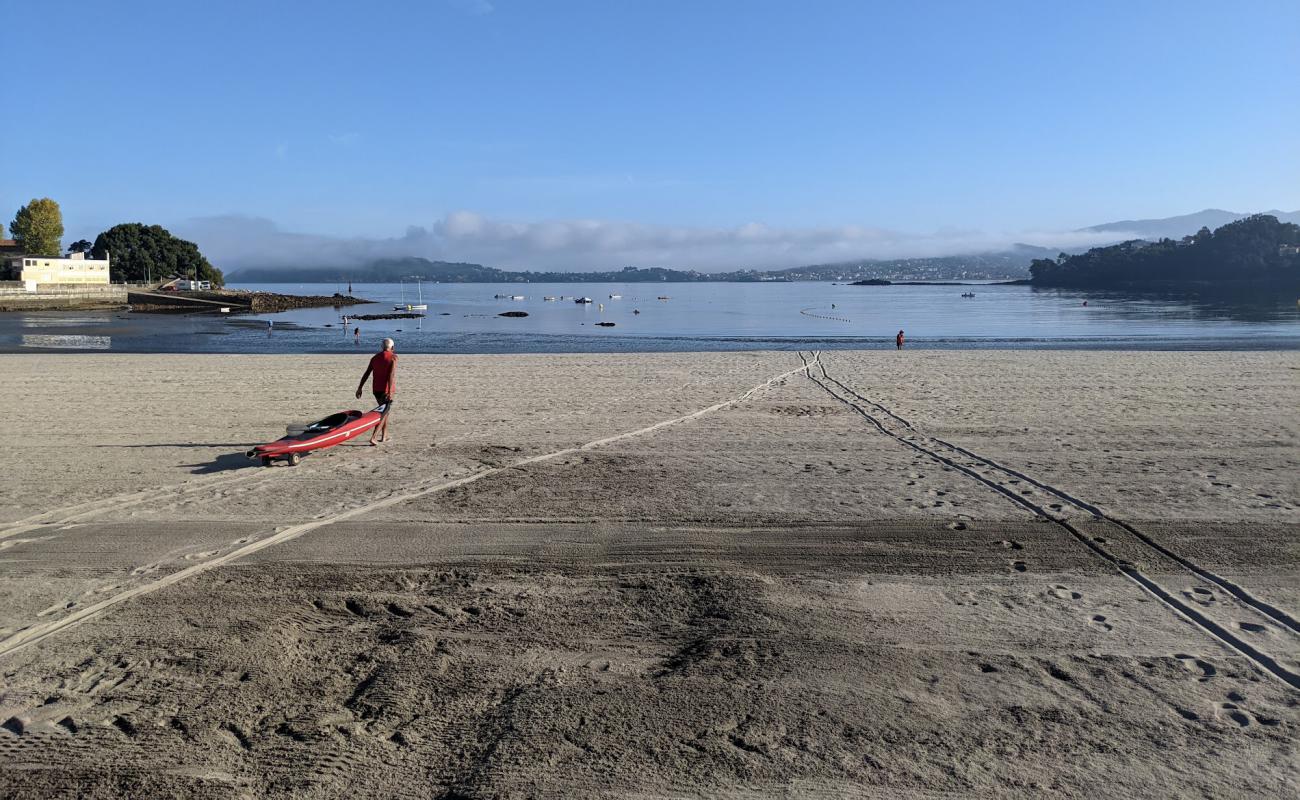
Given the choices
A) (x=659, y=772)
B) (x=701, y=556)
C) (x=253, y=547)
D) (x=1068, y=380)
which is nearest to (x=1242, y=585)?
(x=701, y=556)

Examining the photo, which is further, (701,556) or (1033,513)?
(1033,513)

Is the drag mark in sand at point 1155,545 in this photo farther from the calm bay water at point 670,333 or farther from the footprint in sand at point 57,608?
the calm bay water at point 670,333

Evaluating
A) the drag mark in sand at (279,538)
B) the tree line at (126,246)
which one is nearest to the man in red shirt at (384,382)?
the drag mark in sand at (279,538)

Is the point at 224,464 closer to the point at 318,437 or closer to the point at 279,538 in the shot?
the point at 318,437

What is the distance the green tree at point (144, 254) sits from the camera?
111 m

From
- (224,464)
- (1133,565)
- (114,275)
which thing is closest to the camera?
(1133,565)

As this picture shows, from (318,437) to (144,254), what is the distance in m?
118

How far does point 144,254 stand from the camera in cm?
11144

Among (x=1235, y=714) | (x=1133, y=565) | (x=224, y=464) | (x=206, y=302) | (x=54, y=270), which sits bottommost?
(x=1235, y=714)

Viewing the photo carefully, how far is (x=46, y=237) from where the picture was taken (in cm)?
10762

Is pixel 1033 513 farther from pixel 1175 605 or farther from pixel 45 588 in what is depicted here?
pixel 45 588

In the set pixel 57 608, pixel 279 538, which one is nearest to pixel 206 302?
pixel 279 538

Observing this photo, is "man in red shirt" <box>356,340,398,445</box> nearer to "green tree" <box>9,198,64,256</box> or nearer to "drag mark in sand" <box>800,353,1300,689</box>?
"drag mark in sand" <box>800,353,1300,689</box>

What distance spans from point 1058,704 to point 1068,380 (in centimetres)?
1844
